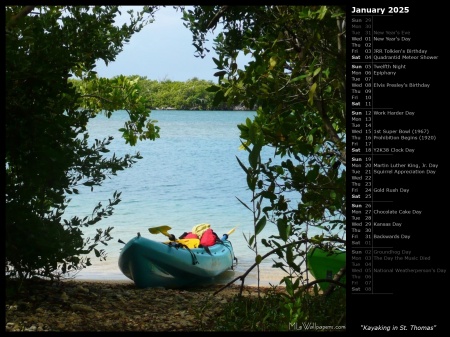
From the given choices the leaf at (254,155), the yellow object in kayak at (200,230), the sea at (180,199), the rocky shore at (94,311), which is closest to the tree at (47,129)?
the rocky shore at (94,311)

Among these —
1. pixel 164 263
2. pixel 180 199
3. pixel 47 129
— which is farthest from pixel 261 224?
pixel 180 199

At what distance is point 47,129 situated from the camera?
4070 millimetres

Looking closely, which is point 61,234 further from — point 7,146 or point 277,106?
point 277,106

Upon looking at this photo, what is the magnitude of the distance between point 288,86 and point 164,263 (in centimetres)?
347

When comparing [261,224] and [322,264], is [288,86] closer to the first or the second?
[261,224]

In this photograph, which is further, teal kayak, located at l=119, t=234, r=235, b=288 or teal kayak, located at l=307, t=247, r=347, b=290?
teal kayak, located at l=119, t=234, r=235, b=288

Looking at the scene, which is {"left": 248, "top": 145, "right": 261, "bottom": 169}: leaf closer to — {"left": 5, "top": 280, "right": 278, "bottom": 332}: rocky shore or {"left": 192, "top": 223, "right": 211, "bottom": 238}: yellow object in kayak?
{"left": 5, "top": 280, "right": 278, "bottom": 332}: rocky shore

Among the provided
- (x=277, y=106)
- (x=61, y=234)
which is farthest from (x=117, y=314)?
(x=277, y=106)

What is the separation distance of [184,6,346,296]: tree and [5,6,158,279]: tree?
0.66 m

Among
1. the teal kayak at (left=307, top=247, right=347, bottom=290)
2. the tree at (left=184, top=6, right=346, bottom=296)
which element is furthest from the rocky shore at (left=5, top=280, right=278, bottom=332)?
the tree at (left=184, top=6, right=346, bottom=296)

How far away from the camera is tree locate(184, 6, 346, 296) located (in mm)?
3568

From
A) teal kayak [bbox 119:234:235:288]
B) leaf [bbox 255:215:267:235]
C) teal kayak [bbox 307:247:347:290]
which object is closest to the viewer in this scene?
leaf [bbox 255:215:267:235]

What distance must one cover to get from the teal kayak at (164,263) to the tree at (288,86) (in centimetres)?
296

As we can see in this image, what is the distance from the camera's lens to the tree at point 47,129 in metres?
3.95
